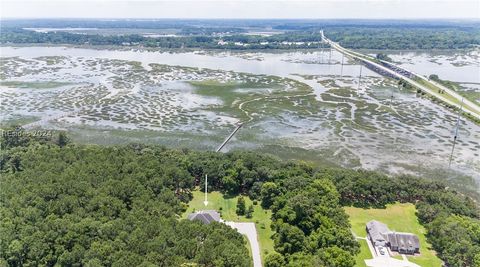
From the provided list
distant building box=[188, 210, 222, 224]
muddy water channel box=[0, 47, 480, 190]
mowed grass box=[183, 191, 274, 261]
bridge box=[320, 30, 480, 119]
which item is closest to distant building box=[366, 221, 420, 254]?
mowed grass box=[183, 191, 274, 261]

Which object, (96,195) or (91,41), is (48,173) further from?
(91,41)

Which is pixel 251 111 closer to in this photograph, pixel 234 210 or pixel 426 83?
pixel 234 210

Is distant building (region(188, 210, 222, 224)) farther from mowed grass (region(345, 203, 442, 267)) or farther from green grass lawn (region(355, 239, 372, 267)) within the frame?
mowed grass (region(345, 203, 442, 267))

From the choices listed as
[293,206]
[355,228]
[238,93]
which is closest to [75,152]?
[293,206]

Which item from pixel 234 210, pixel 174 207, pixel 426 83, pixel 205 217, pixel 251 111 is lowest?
pixel 234 210

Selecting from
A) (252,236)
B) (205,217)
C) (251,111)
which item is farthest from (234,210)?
(251,111)

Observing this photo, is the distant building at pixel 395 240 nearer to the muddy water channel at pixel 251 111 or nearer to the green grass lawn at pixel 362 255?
the green grass lawn at pixel 362 255
